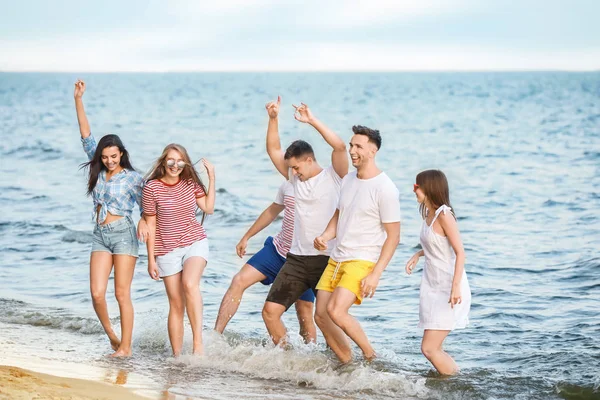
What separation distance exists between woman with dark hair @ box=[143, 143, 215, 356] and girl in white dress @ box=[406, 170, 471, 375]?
1.83 m

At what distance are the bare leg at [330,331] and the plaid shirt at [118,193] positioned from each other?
1.78m

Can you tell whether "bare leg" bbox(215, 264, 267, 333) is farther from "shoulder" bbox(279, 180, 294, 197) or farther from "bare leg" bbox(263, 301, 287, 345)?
"shoulder" bbox(279, 180, 294, 197)

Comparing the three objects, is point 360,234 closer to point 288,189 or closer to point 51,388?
point 288,189

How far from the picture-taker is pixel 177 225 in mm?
7441

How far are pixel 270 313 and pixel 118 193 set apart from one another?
1.64 meters

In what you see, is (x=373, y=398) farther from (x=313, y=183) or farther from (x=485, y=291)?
(x=485, y=291)

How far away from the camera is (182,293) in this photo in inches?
298

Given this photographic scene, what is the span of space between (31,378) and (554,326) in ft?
18.6

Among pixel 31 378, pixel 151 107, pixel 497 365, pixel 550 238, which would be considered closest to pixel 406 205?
pixel 550 238

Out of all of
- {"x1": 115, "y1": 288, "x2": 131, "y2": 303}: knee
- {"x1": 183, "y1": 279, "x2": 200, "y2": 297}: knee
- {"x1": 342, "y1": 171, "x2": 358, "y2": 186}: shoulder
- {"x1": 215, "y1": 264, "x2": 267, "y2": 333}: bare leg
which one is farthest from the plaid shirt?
{"x1": 342, "y1": 171, "x2": 358, "y2": 186}: shoulder

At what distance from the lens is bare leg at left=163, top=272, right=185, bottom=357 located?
7.50 m

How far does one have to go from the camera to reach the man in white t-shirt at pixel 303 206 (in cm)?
722

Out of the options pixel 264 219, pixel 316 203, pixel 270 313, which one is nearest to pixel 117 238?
pixel 264 219

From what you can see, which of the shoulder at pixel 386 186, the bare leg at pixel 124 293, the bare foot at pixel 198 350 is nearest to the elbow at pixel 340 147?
the shoulder at pixel 386 186
